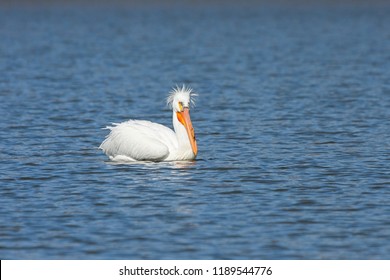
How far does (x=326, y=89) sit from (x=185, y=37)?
22.5m

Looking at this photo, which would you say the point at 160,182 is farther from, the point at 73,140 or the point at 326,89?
the point at 326,89

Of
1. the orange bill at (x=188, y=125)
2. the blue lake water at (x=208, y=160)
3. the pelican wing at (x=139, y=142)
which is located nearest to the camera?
the blue lake water at (x=208, y=160)

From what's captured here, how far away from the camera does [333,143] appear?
682 inches

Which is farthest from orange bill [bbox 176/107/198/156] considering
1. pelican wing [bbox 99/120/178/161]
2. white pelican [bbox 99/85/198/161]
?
pelican wing [bbox 99/120/178/161]

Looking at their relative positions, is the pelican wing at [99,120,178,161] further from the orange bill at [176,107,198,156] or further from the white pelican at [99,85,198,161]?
the orange bill at [176,107,198,156]

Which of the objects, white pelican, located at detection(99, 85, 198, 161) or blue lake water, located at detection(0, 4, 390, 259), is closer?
blue lake water, located at detection(0, 4, 390, 259)

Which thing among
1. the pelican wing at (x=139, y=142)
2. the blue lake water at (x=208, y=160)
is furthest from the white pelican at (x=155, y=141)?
the blue lake water at (x=208, y=160)

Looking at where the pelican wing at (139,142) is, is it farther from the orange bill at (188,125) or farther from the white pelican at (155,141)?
the orange bill at (188,125)

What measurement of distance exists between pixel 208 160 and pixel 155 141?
950 mm

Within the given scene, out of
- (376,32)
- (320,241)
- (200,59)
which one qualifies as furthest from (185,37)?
(320,241)

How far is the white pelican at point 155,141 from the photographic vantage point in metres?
15.2

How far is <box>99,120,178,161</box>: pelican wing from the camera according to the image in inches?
599

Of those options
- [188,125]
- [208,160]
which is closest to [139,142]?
[188,125]
